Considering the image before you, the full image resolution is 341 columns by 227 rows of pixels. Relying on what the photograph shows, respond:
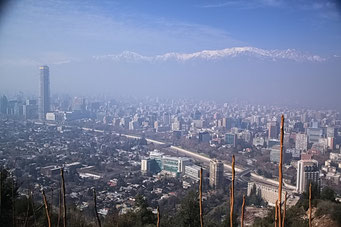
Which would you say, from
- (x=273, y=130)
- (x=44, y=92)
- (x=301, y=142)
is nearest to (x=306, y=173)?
(x=301, y=142)

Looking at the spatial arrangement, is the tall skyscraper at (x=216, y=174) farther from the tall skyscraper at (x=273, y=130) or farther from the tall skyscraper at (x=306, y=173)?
the tall skyscraper at (x=273, y=130)

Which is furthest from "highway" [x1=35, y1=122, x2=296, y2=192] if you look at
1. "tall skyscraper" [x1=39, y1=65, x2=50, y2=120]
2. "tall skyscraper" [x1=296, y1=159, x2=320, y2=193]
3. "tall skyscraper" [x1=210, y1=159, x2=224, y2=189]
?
"tall skyscraper" [x1=39, y1=65, x2=50, y2=120]

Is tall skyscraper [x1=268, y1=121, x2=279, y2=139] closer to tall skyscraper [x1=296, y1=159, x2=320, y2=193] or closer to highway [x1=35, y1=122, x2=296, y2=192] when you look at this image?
highway [x1=35, y1=122, x2=296, y2=192]

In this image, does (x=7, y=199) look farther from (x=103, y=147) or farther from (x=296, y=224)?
(x=103, y=147)

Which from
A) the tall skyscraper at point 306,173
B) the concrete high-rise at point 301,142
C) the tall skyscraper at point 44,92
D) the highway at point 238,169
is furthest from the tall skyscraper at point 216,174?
the tall skyscraper at point 44,92

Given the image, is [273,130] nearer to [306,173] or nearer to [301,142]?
[301,142]

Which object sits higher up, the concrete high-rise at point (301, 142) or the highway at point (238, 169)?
the concrete high-rise at point (301, 142)

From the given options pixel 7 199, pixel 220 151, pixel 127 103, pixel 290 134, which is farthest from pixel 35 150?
pixel 127 103
